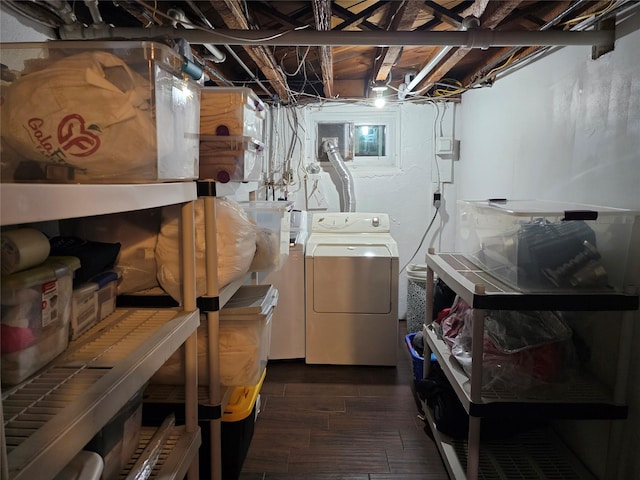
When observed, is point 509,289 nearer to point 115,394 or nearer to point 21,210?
point 115,394

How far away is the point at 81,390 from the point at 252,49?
5.72 ft

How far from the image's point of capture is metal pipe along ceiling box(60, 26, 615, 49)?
162 centimetres

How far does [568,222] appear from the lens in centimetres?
158

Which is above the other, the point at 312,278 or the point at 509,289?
the point at 509,289

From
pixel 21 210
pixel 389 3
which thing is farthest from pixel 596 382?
pixel 21 210

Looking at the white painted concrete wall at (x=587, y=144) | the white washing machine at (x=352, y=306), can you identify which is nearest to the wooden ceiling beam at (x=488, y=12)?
the white painted concrete wall at (x=587, y=144)

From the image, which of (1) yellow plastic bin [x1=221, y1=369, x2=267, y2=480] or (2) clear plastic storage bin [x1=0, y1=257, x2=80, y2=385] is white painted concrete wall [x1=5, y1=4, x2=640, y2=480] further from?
(1) yellow plastic bin [x1=221, y1=369, x2=267, y2=480]

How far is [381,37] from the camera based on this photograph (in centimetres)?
172

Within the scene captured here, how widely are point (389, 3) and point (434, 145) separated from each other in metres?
1.93

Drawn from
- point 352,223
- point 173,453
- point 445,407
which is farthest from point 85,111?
point 352,223

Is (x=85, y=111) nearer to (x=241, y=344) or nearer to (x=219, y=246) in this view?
(x=219, y=246)

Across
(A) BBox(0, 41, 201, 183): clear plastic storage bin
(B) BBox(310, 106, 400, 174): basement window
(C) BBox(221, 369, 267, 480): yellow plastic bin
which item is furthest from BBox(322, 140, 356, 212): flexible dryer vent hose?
(A) BBox(0, 41, 201, 183): clear plastic storage bin

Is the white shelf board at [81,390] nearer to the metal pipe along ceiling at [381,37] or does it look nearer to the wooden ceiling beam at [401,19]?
the metal pipe along ceiling at [381,37]

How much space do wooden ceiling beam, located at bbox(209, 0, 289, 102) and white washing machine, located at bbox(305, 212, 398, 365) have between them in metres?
1.17
